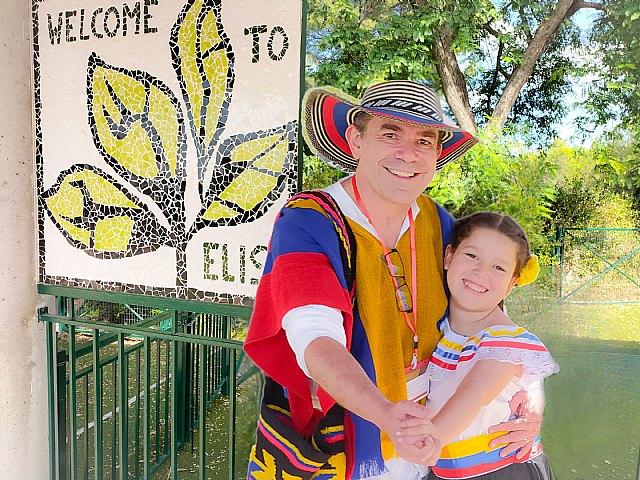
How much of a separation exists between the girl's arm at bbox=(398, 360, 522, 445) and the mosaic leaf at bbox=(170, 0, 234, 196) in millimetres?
1240

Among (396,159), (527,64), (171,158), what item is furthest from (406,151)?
(171,158)

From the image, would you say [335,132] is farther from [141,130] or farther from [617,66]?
[141,130]

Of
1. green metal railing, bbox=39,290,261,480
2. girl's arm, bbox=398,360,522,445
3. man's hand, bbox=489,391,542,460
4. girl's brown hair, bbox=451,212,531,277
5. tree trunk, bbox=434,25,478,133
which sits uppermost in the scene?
tree trunk, bbox=434,25,478,133

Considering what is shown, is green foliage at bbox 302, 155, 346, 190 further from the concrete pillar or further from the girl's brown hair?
the concrete pillar

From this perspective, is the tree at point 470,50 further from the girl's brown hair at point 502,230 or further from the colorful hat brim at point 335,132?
the girl's brown hair at point 502,230

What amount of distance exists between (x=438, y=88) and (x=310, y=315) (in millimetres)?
903

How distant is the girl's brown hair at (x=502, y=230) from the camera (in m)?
1.52

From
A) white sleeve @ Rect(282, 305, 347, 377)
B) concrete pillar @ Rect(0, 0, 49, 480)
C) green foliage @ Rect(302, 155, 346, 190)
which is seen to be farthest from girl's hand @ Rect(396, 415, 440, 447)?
concrete pillar @ Rect(0, 0, 49, 480)

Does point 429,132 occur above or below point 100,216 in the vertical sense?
above

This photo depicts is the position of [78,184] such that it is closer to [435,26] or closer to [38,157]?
[38,157]

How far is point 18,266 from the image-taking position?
2.47 m

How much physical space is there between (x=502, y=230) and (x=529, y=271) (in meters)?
0.16

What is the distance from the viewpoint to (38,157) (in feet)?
8.16

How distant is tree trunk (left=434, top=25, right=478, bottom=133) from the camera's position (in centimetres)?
181
